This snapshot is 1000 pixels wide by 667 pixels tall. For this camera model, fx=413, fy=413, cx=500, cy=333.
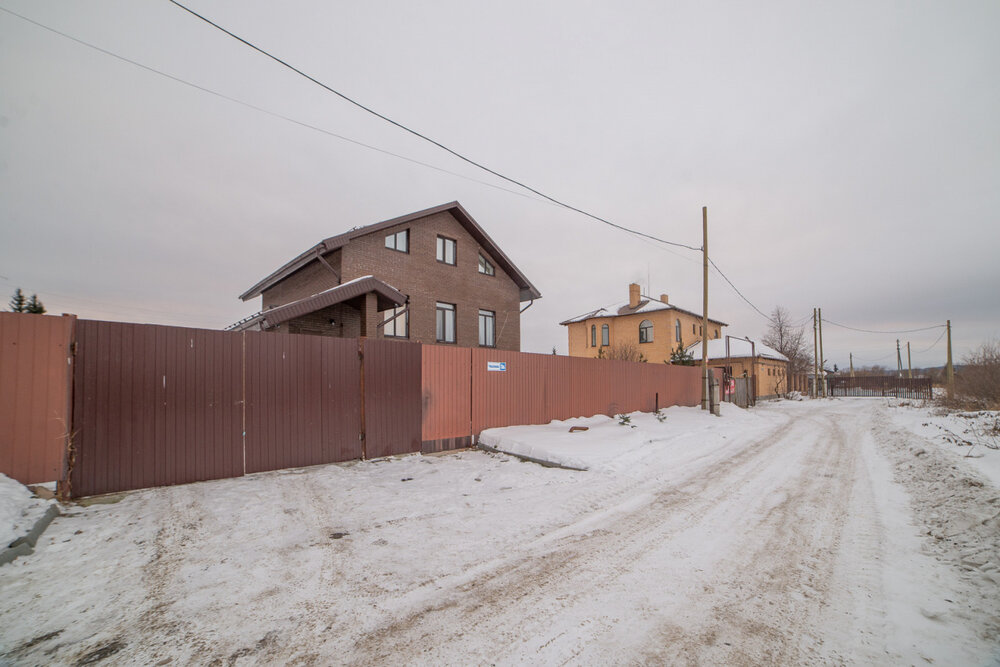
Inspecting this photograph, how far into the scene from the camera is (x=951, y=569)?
11.4 ft

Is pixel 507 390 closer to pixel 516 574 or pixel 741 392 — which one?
pixel 516 574

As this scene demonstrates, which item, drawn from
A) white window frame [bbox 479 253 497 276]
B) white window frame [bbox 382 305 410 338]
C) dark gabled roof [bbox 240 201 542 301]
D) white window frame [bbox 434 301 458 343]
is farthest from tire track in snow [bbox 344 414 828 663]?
white window frame [bbox 479 253 497 276]

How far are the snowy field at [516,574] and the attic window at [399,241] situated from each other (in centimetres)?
1087

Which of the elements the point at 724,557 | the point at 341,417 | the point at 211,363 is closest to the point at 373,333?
the point at 341,417

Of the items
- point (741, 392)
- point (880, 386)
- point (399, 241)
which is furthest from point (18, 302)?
point (880, 386)

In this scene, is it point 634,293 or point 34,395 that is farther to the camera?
point 634,293

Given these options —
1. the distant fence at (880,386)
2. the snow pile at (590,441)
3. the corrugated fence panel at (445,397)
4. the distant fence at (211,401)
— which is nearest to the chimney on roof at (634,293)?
the distant fence at (880,386)

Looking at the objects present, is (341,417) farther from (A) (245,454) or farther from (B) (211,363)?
(B) (211,363)

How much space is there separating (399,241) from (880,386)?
45247 mm

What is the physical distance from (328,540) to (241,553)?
74 centimetres

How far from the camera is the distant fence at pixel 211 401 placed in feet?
16.8

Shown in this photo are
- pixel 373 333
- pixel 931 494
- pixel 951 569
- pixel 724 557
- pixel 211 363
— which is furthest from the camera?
pixel 373 333

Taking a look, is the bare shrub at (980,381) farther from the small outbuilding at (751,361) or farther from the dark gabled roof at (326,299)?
the dark gabled roof at (326,299)

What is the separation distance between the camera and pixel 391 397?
8.40 metres
